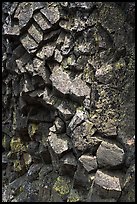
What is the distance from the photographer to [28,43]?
32.8 feet

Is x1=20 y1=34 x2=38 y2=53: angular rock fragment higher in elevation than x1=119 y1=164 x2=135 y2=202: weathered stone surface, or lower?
higher

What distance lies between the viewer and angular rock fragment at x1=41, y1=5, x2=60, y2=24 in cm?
944

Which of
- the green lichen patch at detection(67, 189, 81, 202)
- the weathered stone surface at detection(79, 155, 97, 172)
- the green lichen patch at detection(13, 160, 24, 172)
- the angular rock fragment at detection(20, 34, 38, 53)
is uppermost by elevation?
the angular rock fragment at detection(20, 34, 38, 53)

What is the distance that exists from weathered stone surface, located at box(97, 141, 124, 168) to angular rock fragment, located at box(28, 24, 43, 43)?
387 cm

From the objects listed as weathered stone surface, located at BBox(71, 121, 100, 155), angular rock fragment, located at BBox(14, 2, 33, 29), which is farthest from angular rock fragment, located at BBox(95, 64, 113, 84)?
angular rock fragment, located at BBox(14, 2, 33, 29)

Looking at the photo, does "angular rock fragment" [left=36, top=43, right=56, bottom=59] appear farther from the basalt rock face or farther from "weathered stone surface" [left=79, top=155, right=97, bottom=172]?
"weathered stone surface" [left=79, top=155, right=97, bottom=172]

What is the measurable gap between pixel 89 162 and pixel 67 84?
2.20 m

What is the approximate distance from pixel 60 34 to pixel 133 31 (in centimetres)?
240

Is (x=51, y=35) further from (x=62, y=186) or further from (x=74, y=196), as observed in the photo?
(x=74, y=196)

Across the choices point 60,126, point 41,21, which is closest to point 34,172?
point 60,126

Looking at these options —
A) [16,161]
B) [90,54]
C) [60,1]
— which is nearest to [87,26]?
[90,54]

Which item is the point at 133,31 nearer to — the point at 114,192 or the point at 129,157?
the point at 129,157

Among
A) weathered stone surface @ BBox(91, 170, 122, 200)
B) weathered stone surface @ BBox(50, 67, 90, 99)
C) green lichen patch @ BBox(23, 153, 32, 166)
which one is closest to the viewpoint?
weathered stone surface @ BBox(91, 170, 122, 200)

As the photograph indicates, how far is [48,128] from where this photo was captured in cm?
962
